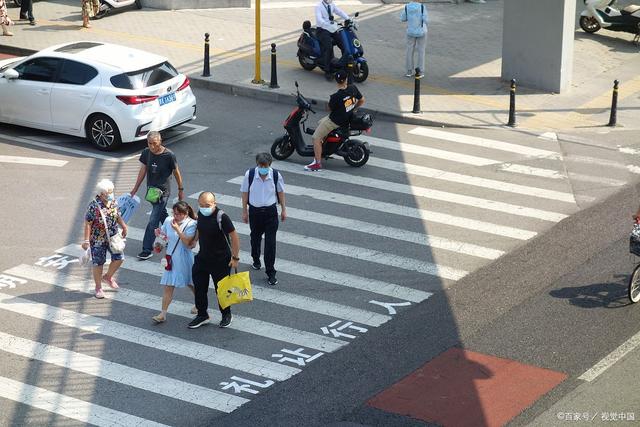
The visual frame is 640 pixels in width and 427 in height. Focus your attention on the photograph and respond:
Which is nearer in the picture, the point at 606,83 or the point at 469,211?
the point at 469,211

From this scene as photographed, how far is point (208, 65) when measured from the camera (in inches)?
895

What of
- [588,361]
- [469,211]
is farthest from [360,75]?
[588,361]

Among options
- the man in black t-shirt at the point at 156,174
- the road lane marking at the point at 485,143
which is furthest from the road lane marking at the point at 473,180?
the man in black t-shirt at the point at 156,174

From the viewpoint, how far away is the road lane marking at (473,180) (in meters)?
17.0

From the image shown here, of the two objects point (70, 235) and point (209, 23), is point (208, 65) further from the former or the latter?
point (70, 235)

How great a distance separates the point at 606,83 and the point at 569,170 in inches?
226

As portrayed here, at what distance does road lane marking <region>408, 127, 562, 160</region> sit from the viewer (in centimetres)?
1902

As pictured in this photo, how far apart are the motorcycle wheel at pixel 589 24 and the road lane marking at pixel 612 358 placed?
16136mm

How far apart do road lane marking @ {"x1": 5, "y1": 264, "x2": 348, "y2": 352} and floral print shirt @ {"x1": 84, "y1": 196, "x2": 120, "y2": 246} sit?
793 millimetres

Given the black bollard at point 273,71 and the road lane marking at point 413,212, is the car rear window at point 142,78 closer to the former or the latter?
the road lane marking at point 413,212

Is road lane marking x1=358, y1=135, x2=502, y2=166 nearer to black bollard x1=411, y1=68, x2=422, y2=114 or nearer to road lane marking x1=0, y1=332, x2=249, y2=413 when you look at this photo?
black bollard x1=411, y1=68, x2=422, y2=114

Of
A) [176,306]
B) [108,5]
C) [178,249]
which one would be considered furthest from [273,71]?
[178,249]

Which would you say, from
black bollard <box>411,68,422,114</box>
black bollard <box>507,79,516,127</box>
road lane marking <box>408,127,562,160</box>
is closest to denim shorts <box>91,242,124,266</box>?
road lane marking <box>408,127,562,160</box>

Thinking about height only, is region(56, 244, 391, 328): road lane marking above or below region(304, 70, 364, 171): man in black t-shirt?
below
